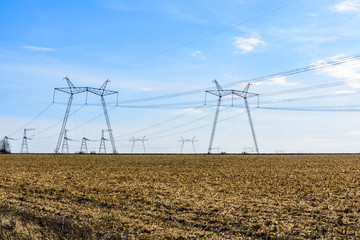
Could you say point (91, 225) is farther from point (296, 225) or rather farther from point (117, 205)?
point (296, 225)

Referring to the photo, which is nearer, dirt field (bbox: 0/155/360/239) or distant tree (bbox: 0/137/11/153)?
dirt field (bbox: 0/155/360/239)

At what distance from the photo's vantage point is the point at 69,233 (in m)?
14.6

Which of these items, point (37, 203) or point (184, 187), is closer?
point (37, 203)

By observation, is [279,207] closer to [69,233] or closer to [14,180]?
[69,233]

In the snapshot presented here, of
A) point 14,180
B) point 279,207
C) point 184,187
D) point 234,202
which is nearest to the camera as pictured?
point 279,207

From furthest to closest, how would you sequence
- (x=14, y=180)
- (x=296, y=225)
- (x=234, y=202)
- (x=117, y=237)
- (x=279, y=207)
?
(x=14, y=180)
(x=234, y=202)
(x=279, y=207)
(x=296, y=225)
(x=117, y=237)

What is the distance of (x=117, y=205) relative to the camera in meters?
18.5

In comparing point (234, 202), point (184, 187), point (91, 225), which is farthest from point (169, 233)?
point (184, 187)

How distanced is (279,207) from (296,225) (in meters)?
3.31

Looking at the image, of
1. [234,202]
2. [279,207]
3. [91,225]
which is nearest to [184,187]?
[234,202]

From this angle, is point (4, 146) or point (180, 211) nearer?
point (180, 211)

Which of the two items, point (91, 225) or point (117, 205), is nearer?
point (91, 225)

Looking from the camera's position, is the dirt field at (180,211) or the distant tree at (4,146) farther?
the distant tree at (4,146)

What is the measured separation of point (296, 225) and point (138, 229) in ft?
20.4
